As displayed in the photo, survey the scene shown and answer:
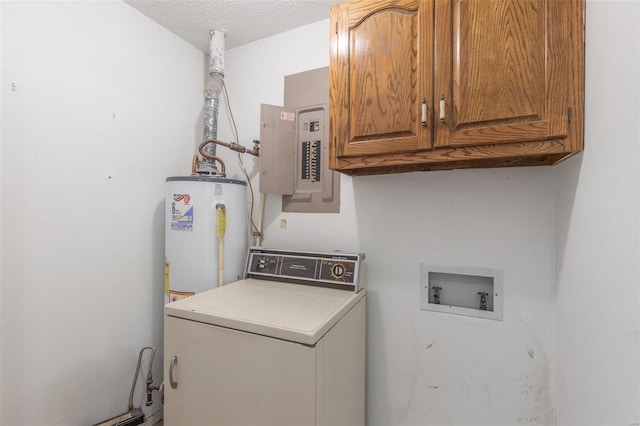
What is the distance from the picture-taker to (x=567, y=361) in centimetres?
98

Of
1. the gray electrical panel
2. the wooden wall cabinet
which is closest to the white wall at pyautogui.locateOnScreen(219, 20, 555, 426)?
the gray electrical panel

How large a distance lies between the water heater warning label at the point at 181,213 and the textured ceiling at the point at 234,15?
3.32 ft

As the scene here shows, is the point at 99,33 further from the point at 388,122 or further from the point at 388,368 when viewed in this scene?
the point at 388,368

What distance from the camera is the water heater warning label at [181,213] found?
1430 millimetres

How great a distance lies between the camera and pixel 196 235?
4.68 ft

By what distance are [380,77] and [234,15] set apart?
1.03 m

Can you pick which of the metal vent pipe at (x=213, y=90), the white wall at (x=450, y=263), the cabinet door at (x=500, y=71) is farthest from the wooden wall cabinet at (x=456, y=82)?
the metal vent pipe at (x=213, y=90)

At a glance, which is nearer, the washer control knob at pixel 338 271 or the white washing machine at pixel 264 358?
the white washing machine at pixel 264 358

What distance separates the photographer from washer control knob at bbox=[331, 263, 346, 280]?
4.33 ft

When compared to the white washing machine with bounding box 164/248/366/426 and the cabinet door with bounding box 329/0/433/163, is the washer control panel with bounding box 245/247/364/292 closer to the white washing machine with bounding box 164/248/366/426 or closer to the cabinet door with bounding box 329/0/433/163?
the white washing machine with bounding box 164/248/366/426

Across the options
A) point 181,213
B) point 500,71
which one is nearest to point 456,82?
point 500,71

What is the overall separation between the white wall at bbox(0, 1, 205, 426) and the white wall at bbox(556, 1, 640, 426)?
75.1 inches

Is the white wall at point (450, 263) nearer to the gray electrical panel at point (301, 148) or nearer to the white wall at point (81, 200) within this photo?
the gray electrical panel at point (301, 148)

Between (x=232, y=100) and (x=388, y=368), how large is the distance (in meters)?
1.81
